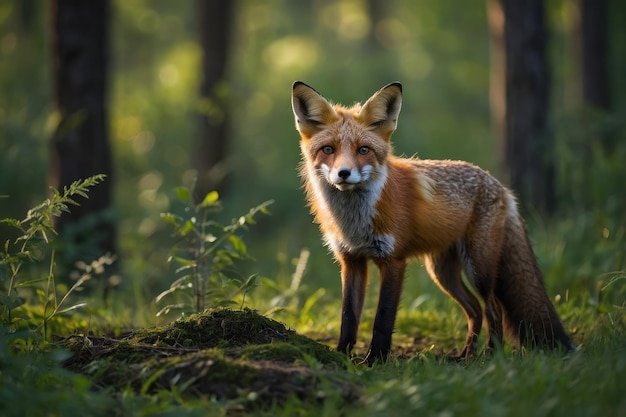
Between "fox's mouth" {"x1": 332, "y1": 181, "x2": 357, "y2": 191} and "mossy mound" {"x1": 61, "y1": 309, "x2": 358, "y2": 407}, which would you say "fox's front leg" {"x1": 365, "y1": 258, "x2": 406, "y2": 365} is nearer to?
"mossy mound" {"x1": 61, "y1": 309, "x2": 358, "y2": 407}

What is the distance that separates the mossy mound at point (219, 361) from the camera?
3.35 meters

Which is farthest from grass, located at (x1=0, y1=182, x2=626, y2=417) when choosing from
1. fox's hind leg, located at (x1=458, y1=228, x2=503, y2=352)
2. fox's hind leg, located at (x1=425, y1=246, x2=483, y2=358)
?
fox's hind leg, located at (x1=425, y1=246, x2=483, y2=358)

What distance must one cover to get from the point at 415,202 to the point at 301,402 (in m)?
2.16

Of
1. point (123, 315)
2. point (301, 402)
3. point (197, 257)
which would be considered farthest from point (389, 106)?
point (123, 315)

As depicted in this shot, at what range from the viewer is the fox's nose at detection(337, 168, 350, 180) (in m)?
4.39

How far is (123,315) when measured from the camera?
6113mm

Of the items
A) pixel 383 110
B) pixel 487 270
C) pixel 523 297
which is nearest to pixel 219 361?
pixel 383 110

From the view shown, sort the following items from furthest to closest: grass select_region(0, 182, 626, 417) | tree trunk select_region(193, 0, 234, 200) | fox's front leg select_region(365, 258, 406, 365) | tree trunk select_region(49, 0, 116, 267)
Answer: tree trunk select_region(193, 0, 234, 200) → tree trunk select_region(49, 0, 116, 267) → fox's front leg select_region(365, 258, 406, 365) → grass select_region(0, 182, 626, 417)

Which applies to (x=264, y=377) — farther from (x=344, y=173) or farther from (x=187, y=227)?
(x=187, y=227)

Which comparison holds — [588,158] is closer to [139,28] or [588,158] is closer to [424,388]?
[424,388]

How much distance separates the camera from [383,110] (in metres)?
4.93

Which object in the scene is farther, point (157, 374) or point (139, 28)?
point (139, 28)

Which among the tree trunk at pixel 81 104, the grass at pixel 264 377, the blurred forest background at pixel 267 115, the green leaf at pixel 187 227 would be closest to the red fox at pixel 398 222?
the grass at pixel 264 377

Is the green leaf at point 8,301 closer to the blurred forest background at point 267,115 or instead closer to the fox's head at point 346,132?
the blurred forest background at point 267,115
